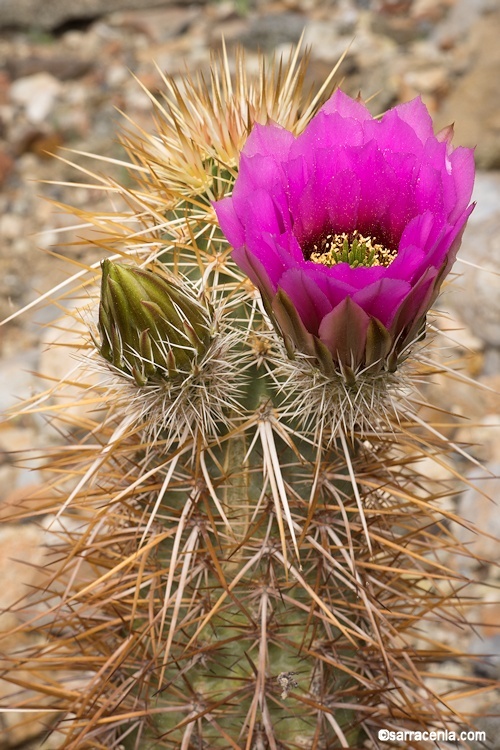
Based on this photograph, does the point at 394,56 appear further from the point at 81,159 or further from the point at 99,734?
the point at 99,734

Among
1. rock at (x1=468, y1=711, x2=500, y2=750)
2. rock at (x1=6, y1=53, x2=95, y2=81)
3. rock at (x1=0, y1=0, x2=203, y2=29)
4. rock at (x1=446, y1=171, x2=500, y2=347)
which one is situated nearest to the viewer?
rock at (x1=468, y1=711, x2=500, y2=750)

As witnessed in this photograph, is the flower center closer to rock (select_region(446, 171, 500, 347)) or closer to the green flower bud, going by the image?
the green flower bud

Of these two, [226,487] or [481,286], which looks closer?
[226,487]

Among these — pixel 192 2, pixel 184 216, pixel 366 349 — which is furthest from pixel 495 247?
pixel 192 2

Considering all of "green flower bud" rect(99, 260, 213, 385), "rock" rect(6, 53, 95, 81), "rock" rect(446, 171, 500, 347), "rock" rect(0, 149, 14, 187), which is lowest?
"rock" rect(446, 171, 500, 347)

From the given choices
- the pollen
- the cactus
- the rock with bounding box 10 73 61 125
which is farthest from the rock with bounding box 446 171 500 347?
the rock with bounding box 10 73 61 125

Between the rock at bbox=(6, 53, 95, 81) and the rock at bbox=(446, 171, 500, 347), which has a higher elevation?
the rock at bbox=(6, 53, 95, 81)

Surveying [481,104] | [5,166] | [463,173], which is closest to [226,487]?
[463,173]

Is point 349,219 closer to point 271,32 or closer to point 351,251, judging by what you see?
point 351,251
